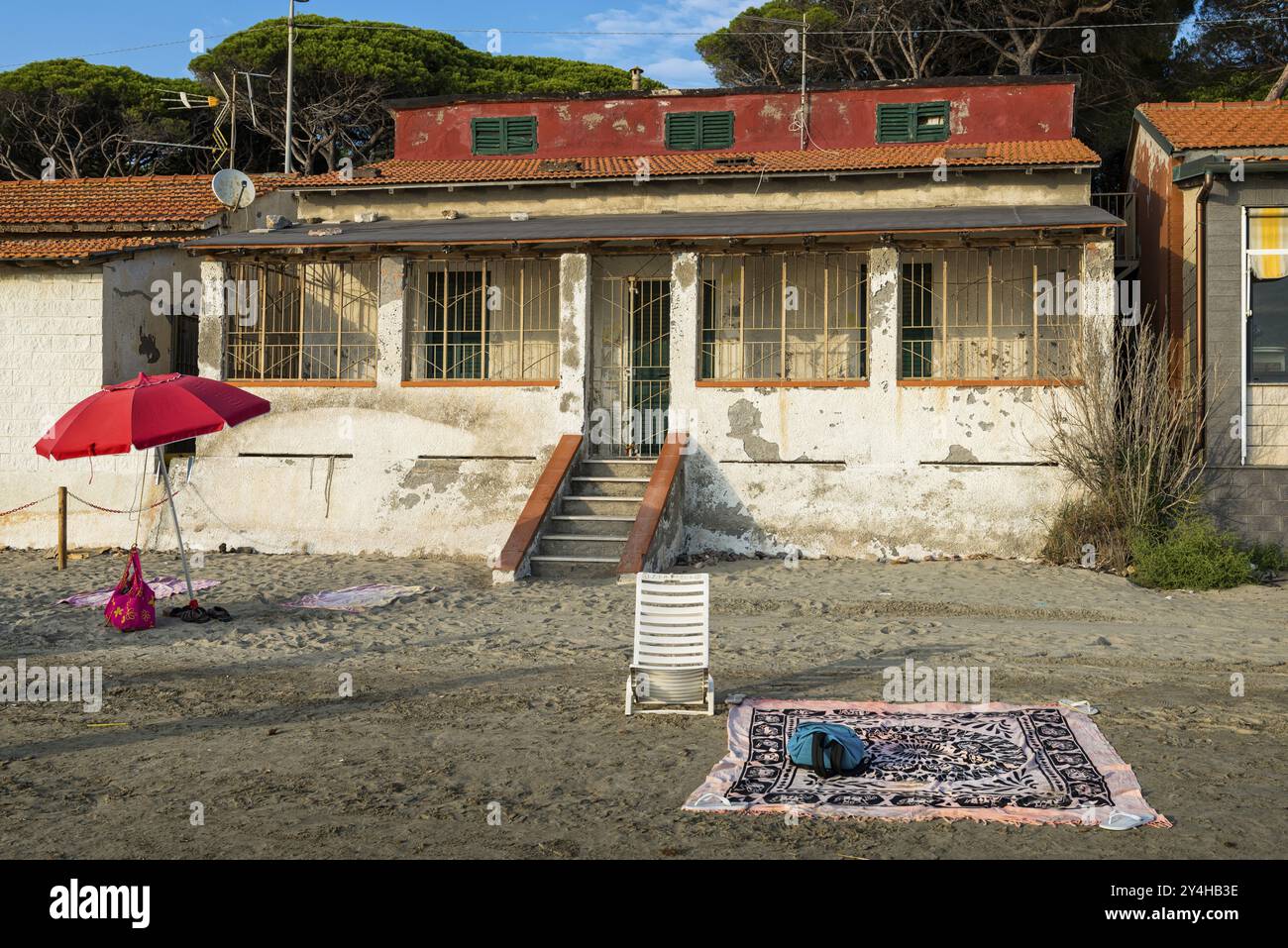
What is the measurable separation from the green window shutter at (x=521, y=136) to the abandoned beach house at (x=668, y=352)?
1.61 m

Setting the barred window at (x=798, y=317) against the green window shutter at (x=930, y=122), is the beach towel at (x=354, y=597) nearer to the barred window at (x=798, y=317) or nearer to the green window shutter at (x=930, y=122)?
the barred window at (x=798, y=317)

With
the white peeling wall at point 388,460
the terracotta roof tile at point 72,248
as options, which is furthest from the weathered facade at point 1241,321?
the terracotta roof tile at point 72,248

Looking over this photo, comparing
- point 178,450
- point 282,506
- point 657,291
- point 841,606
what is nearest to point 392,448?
point 282,506

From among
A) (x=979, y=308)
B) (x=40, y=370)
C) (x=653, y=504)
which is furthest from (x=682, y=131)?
(x=40, y=370)

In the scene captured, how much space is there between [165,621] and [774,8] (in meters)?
27.2

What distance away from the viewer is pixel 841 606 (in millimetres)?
11336

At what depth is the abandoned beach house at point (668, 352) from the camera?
14.2m

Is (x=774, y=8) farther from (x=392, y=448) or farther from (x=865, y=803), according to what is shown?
(x=865, y=803)

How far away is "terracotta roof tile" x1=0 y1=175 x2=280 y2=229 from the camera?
61.6ft

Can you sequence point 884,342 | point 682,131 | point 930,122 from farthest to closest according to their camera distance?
point 682,131
point 930,122
point 884,342

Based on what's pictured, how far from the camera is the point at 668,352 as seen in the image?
17203 millimetres

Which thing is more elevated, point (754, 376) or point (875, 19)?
point (875, 19)

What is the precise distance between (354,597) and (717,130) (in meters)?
11.6

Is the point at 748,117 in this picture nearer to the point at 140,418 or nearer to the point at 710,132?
the point at 710,132
